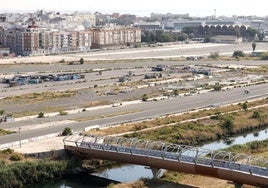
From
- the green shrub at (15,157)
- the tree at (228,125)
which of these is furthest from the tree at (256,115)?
the green shrub at (15,157)

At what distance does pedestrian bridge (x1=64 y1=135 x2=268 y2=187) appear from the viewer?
16.9m

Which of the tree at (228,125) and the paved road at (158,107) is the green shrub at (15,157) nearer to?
the paved road at (158,107)

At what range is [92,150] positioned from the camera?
2042 centimetres

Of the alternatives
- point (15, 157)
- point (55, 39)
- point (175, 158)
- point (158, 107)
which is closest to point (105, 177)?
point (175, 158)

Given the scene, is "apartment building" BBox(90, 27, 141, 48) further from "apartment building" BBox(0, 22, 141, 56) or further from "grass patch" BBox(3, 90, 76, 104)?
"grass patch" BBox(3, 90, 76, 104)

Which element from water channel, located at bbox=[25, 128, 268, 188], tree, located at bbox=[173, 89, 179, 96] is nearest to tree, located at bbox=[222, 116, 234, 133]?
water channel, located at bbox=[25, 128, 268, 188]

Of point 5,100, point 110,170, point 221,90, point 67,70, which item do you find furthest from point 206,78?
point 110,170

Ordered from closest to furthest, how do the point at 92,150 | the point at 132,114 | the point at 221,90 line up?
1. the point at 92,150
2. the point at 132,114
3. the point at 221,90

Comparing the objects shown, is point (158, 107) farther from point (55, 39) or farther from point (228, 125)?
point (55, 39)

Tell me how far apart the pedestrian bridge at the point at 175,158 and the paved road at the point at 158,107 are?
2.93 metres

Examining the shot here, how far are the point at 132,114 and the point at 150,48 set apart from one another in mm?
51387

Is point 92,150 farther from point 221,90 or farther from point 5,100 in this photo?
point 221,90

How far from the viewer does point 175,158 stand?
60.4ft

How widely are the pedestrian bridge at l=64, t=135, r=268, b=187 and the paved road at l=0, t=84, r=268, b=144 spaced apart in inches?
115
